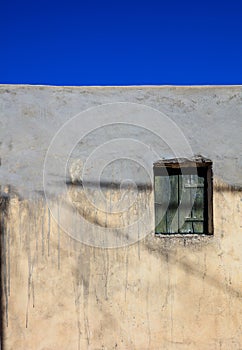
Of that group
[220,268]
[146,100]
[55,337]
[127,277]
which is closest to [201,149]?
[146,100]

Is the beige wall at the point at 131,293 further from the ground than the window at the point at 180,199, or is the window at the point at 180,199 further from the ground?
the window at the point at 180,199

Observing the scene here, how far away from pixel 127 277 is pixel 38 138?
1822 millimetres

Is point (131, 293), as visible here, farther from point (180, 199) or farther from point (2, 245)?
point (2, 245)

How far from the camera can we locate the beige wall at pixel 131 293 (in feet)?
13.2

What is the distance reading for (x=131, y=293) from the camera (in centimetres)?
404

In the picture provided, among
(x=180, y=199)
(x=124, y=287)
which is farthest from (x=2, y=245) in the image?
(x=180, y=199)

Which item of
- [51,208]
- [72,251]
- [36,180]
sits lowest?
[72,251]

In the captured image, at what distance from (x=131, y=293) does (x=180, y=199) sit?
1171mm

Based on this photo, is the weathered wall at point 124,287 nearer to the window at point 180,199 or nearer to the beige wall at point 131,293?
the beige wall at point 131,293

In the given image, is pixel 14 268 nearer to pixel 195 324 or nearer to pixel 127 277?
pixel 127 277

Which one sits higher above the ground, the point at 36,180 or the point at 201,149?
the point at 201,149

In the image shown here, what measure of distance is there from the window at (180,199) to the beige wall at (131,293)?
0.60 ft

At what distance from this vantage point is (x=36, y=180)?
13.4 feet

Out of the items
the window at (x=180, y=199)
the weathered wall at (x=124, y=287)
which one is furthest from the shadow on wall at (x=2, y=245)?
the window at (x=180, y=199)
